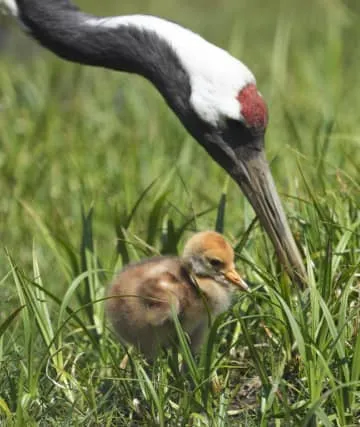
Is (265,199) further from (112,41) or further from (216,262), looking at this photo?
(112,41)

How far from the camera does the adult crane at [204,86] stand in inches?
181

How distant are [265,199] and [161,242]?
47 centimetres

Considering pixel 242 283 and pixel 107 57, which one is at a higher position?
pixel 107 57

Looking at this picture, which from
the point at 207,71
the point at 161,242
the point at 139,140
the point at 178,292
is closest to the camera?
the point at 178,292

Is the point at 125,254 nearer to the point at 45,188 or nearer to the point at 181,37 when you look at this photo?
the point at 181,37

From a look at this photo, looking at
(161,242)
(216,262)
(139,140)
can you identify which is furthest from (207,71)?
(139,140)

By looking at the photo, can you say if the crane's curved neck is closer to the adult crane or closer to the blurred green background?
the adult crane

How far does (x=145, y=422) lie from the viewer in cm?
396

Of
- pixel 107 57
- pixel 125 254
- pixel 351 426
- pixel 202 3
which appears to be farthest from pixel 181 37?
pixel 202 3

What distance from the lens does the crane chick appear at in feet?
13.4

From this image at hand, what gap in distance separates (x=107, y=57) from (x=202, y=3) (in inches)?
267

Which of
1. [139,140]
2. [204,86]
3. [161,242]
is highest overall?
[204,86]

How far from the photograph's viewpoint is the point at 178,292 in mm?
4090

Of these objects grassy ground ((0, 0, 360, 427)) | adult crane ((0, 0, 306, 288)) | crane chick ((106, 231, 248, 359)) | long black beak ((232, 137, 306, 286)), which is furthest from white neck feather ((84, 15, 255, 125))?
crane chick ((106, 231, 248, 359))
